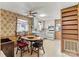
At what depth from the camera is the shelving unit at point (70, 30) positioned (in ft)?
13.1

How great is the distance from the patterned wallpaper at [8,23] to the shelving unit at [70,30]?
302 centimetres

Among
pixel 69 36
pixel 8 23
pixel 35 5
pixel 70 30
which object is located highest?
pixel 35 5

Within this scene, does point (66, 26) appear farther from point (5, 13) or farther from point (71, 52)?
point (5, 13)

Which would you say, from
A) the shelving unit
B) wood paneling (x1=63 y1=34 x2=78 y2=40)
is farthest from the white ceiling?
wood paneling (x1=63 y1=34 x2=78 y2=40)

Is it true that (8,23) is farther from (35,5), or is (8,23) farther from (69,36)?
(69,36)

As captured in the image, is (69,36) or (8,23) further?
(8,23)

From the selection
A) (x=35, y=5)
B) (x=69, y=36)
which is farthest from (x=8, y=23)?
(x=69, y=36)

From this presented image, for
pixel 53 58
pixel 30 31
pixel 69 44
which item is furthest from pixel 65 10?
pixel 30 31

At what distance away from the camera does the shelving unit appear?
3.98m

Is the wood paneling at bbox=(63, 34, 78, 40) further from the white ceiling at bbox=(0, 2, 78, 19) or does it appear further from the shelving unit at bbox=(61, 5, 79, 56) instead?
the white ceiling at bbox=(0, 2, 78, 19)

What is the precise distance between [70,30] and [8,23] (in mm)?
3429

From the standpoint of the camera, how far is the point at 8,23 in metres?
5.58

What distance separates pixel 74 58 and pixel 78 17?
1.60 m

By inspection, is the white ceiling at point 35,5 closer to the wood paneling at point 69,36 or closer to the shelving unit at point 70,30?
the shelving unit at point 70,30
